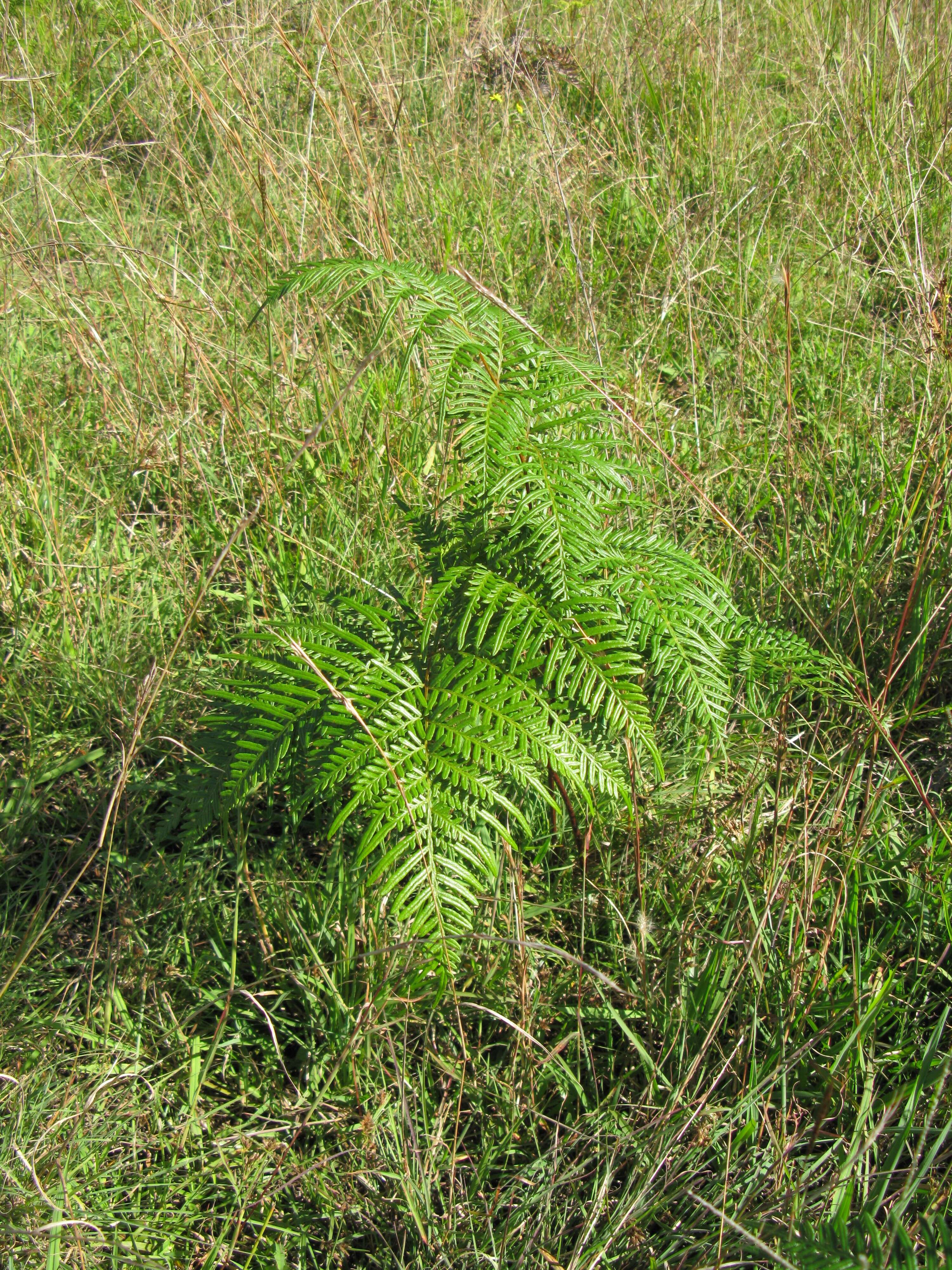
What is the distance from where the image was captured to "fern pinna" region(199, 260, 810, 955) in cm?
138

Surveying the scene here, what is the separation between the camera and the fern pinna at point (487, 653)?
4.52ft

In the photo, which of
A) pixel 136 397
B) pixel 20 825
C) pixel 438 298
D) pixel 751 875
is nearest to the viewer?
pixel 438 298

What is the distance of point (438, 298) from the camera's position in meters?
1.56

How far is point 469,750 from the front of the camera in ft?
4.55

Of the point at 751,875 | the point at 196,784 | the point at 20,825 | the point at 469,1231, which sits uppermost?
the point at 196,784

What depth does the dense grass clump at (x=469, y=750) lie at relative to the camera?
1414 millimetres

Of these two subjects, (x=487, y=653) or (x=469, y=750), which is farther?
(x=487, y=653)

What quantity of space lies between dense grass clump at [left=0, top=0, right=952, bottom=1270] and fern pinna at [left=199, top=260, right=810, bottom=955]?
0.01 meters

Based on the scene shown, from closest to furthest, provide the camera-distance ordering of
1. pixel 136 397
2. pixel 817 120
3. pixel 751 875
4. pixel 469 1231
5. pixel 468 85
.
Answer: pixel 469 1231 → pixel 751 875 → pixel 136 397 → pixel 817 120 → pixel 468 85

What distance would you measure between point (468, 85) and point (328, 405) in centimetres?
245

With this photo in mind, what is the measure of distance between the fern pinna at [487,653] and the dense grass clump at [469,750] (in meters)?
0.01

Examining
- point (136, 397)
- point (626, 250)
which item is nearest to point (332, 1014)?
point (136, 397)

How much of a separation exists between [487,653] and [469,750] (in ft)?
0.66

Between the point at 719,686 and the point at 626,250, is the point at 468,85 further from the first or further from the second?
the point at 719,686
